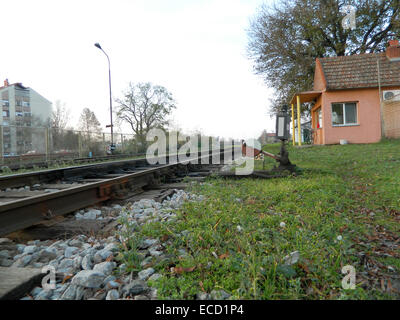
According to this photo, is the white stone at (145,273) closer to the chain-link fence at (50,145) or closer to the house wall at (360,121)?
the chain-link fence at (50,145)

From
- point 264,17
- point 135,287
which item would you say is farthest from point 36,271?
point 264,17

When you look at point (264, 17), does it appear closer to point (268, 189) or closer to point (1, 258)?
point (268, 189)

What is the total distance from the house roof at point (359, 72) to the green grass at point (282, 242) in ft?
44.5

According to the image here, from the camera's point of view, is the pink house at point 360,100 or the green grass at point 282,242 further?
the pink house at point 360,100

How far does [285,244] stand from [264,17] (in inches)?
949

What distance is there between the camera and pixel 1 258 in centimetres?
196

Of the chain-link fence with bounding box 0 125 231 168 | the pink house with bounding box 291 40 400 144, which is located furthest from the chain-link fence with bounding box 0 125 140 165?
the pink house with bounding box 291 40 400 144

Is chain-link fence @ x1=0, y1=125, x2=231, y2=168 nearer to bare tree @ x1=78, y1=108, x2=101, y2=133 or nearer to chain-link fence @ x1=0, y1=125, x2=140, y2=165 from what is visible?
chain-link fence @ x1=0, y1=125, x2=140, y2=165

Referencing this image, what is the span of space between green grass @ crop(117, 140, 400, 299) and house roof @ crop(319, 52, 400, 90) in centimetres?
1357

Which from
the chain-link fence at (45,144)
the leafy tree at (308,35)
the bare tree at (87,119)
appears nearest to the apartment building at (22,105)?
the bare tree at (87,119)

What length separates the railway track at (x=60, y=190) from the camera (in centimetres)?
264

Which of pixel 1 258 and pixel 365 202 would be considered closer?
pixel 1 258

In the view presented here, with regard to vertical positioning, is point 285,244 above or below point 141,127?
below
